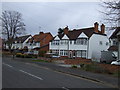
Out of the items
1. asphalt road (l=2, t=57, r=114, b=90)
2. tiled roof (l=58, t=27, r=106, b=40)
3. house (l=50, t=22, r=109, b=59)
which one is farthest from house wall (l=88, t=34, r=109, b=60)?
asphalt road (l=2, t=57, r=114, b=90)

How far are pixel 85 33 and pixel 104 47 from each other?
7834mm

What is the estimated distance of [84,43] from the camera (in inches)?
2069

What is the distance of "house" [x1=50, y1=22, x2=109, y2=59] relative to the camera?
51.9 m

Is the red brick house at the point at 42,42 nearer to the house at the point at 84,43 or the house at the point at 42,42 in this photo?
the house at the point at 42,42

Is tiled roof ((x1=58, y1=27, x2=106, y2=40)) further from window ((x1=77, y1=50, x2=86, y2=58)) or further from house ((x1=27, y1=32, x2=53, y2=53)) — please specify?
house ((x1=27, y1=32, x2=53, y2=53))

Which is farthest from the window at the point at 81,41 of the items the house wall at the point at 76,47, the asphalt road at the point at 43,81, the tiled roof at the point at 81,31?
the asphalt road at the point at 43,81

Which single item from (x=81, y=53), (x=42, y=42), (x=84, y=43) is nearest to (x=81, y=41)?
(x=84, y=43)

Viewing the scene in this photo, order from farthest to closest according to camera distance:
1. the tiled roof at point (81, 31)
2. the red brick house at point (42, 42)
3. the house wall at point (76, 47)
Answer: the red brick house at point (42, 42) < the house wall at point (76, 47) < the tiled roof at point (81, 31)

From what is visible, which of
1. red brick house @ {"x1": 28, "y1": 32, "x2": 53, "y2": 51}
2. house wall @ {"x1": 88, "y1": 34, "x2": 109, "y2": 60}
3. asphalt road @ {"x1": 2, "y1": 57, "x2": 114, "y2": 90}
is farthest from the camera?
red brick house @ {"x1": 28, "y1": 32, "x2": 53, "y2": 51}

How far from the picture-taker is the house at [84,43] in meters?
51.9

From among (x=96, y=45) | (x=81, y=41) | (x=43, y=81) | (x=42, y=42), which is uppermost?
(x=42, y=42)

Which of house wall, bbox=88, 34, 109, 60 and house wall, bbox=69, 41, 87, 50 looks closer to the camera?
house wall, bbox=88, 34, 109, 60

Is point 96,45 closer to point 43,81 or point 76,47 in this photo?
point 76,47

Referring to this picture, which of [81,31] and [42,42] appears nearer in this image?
[81,31]
